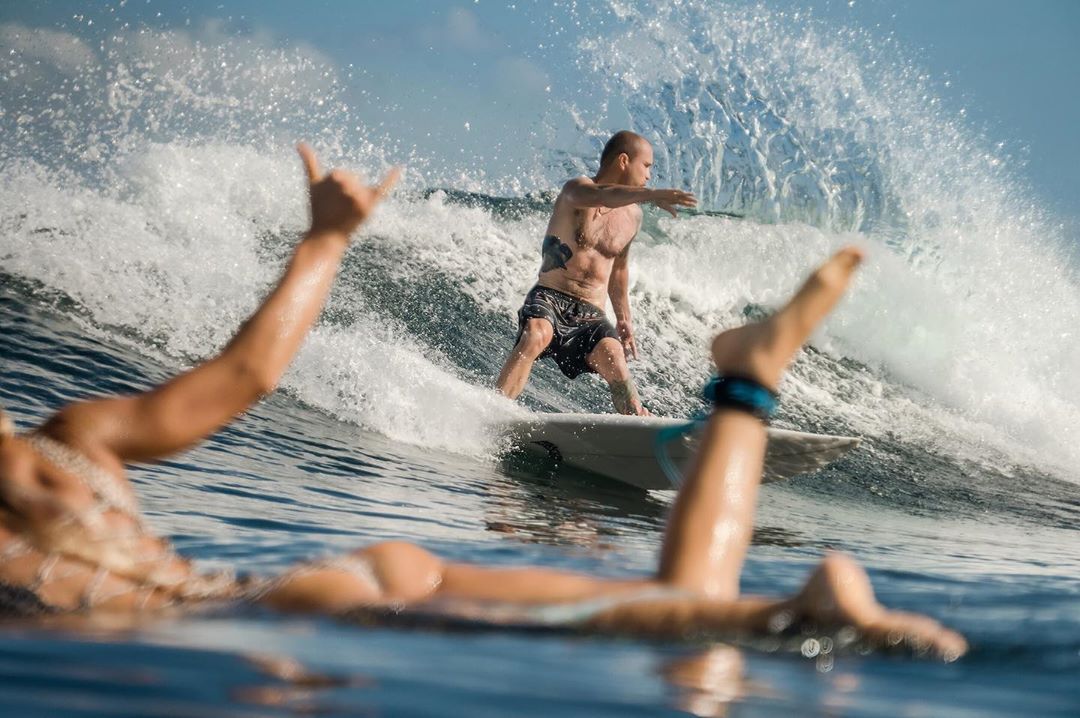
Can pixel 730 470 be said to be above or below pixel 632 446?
below

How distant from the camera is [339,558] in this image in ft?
7.81

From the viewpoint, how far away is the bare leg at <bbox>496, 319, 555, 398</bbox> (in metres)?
7.40

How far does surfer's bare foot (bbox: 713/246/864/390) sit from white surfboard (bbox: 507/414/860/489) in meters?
4.13

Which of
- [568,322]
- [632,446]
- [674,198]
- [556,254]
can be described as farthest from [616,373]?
[674,198]

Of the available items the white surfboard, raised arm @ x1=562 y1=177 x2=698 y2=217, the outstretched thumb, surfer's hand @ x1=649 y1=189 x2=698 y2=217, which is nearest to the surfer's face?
raised arm @ x1=562 y1=177 x2=698 y2=217

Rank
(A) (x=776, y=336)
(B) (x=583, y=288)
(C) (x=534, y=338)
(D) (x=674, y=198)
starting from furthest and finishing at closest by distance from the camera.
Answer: (B) (x=583, y=288), (C) (x=534, y=338), (D) (x=674, y=198), (A) (x=776, y=336)

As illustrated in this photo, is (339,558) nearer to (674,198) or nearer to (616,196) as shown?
(674,198)

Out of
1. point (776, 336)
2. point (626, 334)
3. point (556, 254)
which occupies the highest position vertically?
point (556, 254)

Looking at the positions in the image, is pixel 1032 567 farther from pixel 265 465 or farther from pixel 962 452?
pixel 962 452

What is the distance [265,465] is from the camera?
6.03 meters

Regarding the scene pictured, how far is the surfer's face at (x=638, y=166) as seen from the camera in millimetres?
7250

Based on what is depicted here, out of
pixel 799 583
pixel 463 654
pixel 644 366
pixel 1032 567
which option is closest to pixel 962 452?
pixel 644 366

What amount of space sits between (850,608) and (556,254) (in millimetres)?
5861

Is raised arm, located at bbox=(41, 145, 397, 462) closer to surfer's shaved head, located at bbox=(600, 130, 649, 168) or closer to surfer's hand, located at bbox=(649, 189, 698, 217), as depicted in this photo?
surfer's hand, located at bbox=(649, 189, 698, 217)
